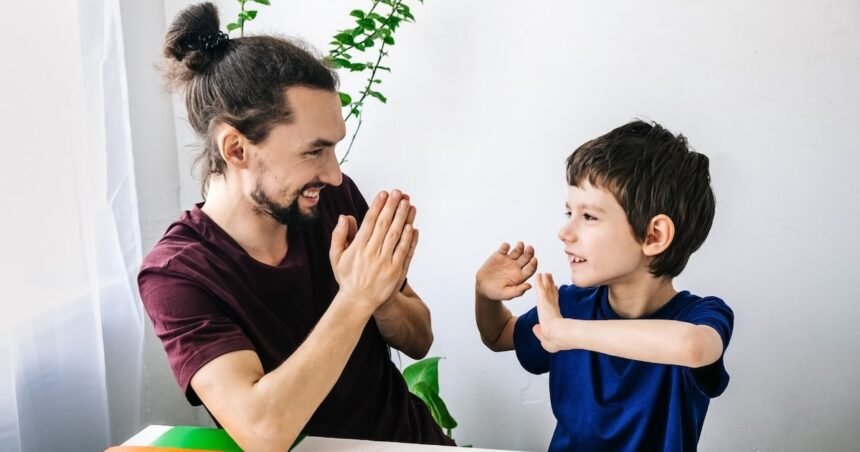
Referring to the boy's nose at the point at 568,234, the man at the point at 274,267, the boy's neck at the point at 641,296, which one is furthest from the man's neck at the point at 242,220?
the boy's neck at the point at 641,296

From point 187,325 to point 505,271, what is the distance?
1.75 feet

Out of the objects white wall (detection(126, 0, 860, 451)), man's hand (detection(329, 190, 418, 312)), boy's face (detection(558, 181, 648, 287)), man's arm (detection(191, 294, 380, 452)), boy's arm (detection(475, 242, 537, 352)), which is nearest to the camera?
man's arm (detection(191, 294, 380, 452))

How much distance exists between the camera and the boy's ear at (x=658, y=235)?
3.89 ft

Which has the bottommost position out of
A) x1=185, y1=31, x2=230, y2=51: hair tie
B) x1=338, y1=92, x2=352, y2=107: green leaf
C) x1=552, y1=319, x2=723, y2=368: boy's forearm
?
x1=552, y1=319, x2=723, y2=368: boy's forearm

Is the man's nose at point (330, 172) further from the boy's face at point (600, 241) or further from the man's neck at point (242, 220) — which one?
the boy's face at point (600, 241)

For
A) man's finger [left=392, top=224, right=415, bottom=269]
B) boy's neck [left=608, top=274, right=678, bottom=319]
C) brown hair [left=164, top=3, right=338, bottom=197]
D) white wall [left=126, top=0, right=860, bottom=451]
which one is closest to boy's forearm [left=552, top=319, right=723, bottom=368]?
boy's neck [left=608, top=274, right=678, bottom=319]

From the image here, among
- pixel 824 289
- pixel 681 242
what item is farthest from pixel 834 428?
pixel 681 242

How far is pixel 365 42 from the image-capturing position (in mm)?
1626

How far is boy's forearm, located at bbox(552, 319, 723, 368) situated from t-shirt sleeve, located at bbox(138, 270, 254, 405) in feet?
1.55

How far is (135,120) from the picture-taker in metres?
1.72

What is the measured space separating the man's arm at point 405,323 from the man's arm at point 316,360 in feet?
0.65

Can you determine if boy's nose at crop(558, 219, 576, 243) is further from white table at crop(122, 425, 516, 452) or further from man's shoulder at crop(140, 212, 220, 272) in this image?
man's shoulder at crop(140, 212, 220, 272)

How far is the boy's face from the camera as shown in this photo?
1.19 meters

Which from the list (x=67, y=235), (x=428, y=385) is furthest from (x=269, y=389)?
(x=428, y=385)
